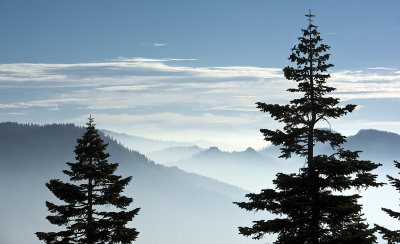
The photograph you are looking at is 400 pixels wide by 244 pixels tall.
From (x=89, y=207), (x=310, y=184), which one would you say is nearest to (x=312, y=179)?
(x=310, y=184)

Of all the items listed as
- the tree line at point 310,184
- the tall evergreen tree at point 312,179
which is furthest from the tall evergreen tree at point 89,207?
the tall evergreen tree at point 312,179

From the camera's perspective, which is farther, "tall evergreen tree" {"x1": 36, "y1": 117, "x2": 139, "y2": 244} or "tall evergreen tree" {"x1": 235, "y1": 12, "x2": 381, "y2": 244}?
"tall evergreen tree" {"x1": 36, "y1": 117, "x2": 139, "y2": 244}

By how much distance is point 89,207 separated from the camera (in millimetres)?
25922

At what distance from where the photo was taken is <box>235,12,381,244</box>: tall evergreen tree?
66.4 feet

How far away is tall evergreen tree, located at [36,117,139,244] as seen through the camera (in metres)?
25.6

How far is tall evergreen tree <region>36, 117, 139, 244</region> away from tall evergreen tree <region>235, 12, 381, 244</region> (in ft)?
27.0

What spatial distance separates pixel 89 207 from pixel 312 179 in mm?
13647

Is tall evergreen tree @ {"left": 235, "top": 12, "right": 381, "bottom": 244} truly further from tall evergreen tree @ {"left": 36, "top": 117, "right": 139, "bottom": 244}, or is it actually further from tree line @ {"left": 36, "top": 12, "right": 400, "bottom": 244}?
tall evergreen tree @ {"left": 36, "top": 117, "right": 139, "bottom": 244}

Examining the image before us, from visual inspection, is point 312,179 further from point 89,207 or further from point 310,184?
point 89,207

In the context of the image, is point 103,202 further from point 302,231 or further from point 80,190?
point 302,231

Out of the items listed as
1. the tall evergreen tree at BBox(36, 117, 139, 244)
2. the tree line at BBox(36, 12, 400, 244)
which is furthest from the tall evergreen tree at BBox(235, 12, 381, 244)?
the tall evergreen tree at BBox(36, 117, 139, 244)

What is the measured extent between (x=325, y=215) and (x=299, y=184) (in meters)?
2.10

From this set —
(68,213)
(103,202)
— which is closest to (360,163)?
(103,202)

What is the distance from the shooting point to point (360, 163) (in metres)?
20.5
